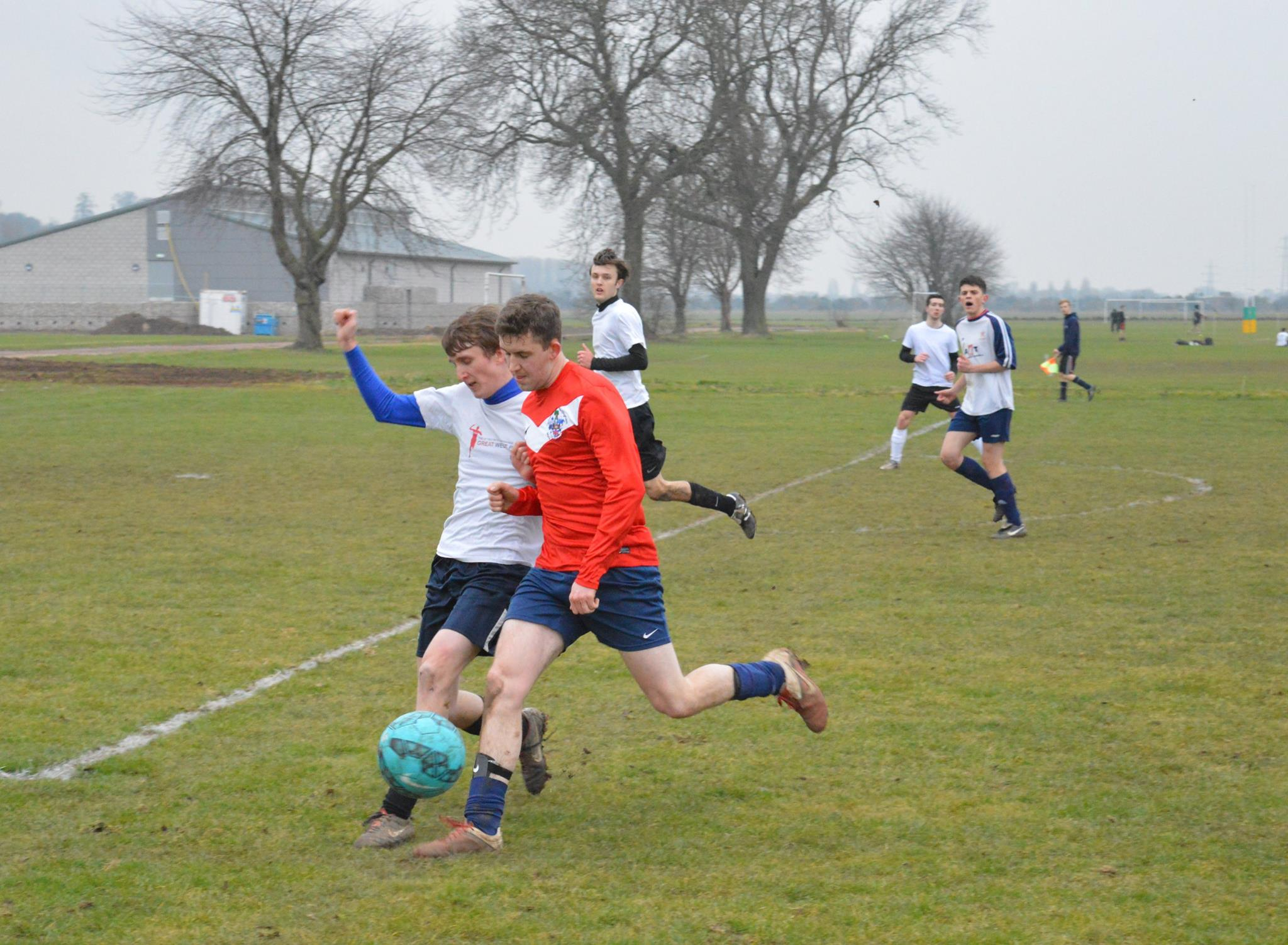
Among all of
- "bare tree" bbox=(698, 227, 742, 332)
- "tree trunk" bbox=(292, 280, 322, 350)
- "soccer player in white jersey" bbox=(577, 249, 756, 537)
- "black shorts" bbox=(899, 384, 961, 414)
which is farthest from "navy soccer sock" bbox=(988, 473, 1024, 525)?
"bare tree" bbox=(698, 227, 742, 332)

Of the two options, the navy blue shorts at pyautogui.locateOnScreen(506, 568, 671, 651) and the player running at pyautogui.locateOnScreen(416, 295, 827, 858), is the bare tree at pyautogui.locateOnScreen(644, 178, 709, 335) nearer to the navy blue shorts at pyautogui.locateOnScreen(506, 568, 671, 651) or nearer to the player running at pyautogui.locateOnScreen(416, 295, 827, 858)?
the player running at pyautogui.locateOnScreen(416, 295, 827, 858)

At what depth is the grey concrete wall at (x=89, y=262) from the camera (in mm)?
72500

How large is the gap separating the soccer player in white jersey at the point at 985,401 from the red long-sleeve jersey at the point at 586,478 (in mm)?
6921

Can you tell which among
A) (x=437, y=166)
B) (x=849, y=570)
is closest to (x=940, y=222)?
(x=437, y=166)

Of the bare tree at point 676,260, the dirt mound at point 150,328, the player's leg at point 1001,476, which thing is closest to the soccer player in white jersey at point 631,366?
the player's leg at point 1001,476

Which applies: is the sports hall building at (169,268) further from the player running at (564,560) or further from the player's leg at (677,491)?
the player running at (564,560)

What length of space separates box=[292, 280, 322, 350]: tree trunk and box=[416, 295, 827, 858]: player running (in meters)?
43.2

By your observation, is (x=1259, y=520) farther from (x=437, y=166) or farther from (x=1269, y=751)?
(x=437, y=166)

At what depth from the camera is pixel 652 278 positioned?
67.9 meters

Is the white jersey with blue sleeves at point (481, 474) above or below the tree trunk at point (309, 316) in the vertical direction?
below

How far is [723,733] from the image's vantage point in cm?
582

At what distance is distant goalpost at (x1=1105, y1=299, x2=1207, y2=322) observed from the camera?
119125 mm

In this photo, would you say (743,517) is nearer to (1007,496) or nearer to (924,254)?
(1007,496)

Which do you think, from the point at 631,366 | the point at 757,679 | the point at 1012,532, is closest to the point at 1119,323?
the point at 1012,532
